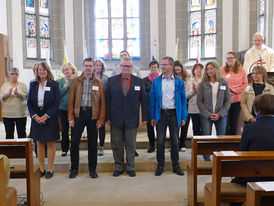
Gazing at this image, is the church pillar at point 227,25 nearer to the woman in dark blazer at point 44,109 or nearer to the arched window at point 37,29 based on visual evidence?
the arched window at point 37,29

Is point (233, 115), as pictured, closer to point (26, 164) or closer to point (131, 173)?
point (131, 173)

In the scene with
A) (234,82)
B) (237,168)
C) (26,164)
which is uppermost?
(234,82)

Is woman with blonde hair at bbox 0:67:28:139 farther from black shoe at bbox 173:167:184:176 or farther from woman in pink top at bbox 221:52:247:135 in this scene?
woman in pink top at bbox 221:52:247:135

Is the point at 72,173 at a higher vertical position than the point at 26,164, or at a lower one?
lower

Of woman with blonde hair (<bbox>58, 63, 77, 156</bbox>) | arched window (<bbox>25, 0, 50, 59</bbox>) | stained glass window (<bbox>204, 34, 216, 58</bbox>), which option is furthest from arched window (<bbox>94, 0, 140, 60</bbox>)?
woman with blonde hair (<bbox>58, 63, 77, 156</bbox>)

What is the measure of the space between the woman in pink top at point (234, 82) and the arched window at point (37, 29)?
27.2 feet

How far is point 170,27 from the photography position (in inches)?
482

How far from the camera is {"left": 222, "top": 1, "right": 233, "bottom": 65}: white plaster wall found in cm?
1138

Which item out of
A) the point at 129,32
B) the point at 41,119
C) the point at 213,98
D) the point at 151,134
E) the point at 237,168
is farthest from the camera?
the point at 129,32

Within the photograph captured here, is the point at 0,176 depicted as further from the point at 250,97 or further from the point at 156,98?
the point at 250,97

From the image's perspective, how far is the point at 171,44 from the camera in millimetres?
12227

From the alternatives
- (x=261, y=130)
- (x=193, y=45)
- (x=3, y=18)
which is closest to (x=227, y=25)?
(x=193, y=45)

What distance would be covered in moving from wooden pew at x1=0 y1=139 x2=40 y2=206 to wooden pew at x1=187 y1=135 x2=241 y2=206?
1.49 meters

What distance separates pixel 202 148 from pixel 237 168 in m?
0.95
